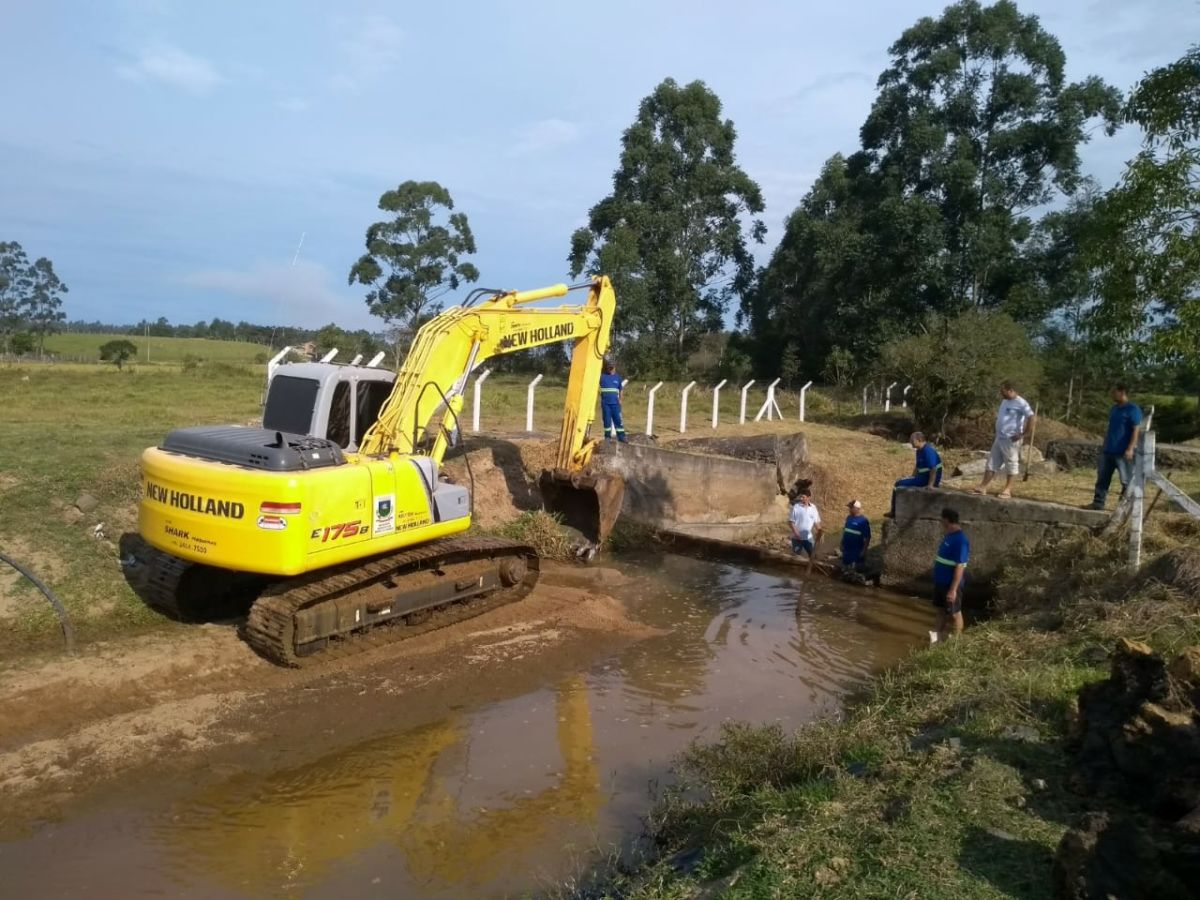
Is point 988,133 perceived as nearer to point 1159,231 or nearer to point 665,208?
point 665,208

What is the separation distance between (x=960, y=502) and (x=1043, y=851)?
7.64 meters

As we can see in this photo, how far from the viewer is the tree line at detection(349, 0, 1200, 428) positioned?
371 inches

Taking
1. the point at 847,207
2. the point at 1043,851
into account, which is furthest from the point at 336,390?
the point at 847,207

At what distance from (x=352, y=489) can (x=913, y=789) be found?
16.4 ft

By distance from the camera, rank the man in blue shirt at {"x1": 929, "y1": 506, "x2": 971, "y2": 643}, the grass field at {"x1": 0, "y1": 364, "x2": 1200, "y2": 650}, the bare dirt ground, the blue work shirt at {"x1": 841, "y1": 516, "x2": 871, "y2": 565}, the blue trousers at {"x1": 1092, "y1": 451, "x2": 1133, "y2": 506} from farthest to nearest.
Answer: the blue work shirt at {"x1": 841, "y1": 516, "x2": 871, "y2": 565} → the blue trousers at {"x1": 1092, "y1": 451, "x2": 1133, "y2": 506} → the man in blue shirt at {"x1": 929, "y1": 506, "x2": 971, "y2": 643} → the grass field at {"x1": 0, "y1": 364, "x2": 1200, "y2": 650} → the bare dirt ground

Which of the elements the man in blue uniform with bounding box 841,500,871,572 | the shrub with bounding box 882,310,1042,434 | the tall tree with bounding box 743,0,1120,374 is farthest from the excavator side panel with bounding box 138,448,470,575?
the tall tree with bounding box 743,0,1120,374

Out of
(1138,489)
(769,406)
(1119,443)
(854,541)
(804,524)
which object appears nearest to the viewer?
(1138,489)

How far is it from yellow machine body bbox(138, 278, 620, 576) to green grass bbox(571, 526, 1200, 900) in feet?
11.0

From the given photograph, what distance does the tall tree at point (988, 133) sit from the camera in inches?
1081

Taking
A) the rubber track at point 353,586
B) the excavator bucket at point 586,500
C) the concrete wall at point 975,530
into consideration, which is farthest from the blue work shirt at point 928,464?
the rubber track at point 353,586

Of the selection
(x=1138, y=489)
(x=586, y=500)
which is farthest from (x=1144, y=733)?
(x=586, y=500)

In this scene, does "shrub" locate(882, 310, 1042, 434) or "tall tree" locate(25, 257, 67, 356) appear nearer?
"shrub" locate(882, 310, 1042, 434)

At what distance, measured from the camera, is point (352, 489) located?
788cm

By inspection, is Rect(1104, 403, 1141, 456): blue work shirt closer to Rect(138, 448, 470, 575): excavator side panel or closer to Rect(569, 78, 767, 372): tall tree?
Rect(138, 448, 470, 575): excavator side panel
